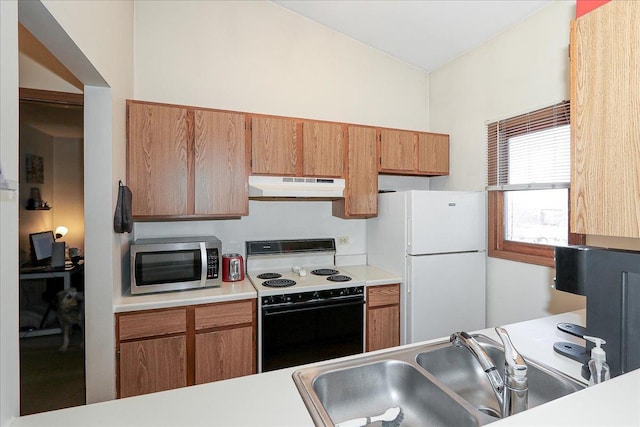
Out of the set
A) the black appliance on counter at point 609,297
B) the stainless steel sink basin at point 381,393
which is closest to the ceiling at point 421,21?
the black appliance on counter at point 609,297

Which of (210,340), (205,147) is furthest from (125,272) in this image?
(205,147)

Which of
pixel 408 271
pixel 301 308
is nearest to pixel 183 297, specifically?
pixel 301 308

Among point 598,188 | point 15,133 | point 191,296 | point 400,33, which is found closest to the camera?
point 15,133

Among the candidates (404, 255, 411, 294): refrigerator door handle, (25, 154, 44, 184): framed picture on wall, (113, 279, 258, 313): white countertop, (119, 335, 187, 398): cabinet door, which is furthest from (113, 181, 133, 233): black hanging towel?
(404, 255, 411, 294): refrigerator door handle

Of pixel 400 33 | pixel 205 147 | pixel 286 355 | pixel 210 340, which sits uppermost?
pixel 400 33

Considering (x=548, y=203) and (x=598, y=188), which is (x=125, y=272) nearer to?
(x=598, y=188)

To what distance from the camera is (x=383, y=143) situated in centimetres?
291

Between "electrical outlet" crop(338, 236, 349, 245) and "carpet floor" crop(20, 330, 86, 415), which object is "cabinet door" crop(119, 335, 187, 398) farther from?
"electrical outlet" crop(338, 236, 349, 245)

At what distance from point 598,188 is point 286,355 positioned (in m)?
2.04

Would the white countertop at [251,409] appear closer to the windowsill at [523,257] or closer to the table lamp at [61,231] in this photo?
the windowsill at [523,257]

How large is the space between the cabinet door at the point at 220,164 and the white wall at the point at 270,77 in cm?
40

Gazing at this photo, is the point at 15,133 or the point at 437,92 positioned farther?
the point at 437,92

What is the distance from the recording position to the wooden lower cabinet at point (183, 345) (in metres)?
1.98

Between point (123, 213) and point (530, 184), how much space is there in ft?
9.26
